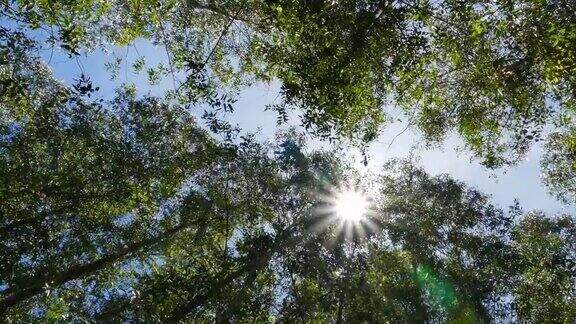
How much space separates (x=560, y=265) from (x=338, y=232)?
1052cm

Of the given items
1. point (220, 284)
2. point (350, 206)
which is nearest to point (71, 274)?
point (220, 284)

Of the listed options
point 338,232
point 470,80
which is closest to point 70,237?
point 338,232

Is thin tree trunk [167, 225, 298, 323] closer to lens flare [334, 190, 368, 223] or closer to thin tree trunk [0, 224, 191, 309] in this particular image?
thin tree trunk [0, 224, 191, 309]

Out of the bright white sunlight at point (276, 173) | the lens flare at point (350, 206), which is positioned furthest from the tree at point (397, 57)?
the lens flare at point (350, 206)

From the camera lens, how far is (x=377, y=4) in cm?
1026

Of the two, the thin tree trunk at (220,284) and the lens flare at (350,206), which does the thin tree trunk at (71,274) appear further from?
the lens flare at (350,206)

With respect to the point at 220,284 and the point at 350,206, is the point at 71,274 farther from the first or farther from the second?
the point at 350,206

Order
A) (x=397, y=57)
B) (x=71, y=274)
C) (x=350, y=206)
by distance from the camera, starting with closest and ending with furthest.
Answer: (x=397, y=57) → (x=71, y=274) → (x=350, y=206)

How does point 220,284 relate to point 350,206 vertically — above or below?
below

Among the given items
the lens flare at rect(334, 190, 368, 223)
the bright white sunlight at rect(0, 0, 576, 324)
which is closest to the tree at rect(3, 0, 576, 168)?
the bright white sunlight at rect(0, 0, 576, 324)

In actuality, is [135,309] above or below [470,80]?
Answer: below

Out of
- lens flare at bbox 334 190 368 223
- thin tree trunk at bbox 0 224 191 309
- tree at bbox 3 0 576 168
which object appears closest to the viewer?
tree at bbox 3 0 576 168

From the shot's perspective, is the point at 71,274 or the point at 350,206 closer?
the point at 71,274

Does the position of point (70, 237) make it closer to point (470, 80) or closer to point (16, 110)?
point (16, 110)
